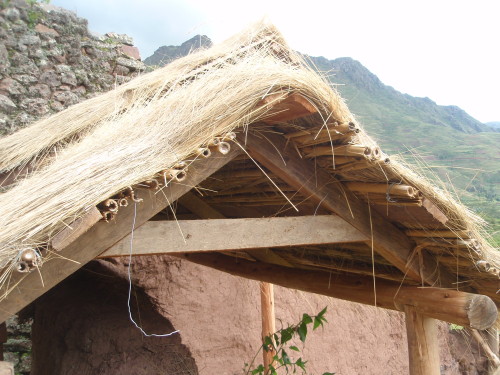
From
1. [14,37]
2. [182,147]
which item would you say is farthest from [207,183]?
[14,37]

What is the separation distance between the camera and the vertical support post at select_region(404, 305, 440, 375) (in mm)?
2559

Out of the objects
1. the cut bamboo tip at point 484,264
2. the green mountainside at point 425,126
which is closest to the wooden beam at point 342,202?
the cut bamboo tip at point 484,264

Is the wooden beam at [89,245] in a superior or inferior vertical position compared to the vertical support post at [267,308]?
inferior

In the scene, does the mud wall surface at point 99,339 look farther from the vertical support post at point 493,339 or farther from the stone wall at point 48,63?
the stone wall at point 48,63

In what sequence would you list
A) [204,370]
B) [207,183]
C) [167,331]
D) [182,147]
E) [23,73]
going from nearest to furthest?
[182,147], [207,183], [167,331], [204,370], [23,73]

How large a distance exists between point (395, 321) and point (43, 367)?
3.43 m

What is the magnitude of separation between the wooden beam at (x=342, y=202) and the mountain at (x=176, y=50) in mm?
2214

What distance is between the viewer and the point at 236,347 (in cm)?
453

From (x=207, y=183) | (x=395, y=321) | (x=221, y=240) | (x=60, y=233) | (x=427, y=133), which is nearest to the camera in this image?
(x=60, y=233)

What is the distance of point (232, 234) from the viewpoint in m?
2.17

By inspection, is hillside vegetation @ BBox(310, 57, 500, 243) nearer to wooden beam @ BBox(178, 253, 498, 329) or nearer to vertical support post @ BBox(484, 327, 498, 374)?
vertical support post @ BBox(484, 327, 498, 374)

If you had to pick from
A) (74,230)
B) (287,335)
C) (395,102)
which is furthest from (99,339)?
(395,102)

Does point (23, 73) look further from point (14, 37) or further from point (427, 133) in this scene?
point (427, 133)

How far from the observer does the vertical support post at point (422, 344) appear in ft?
8.39
